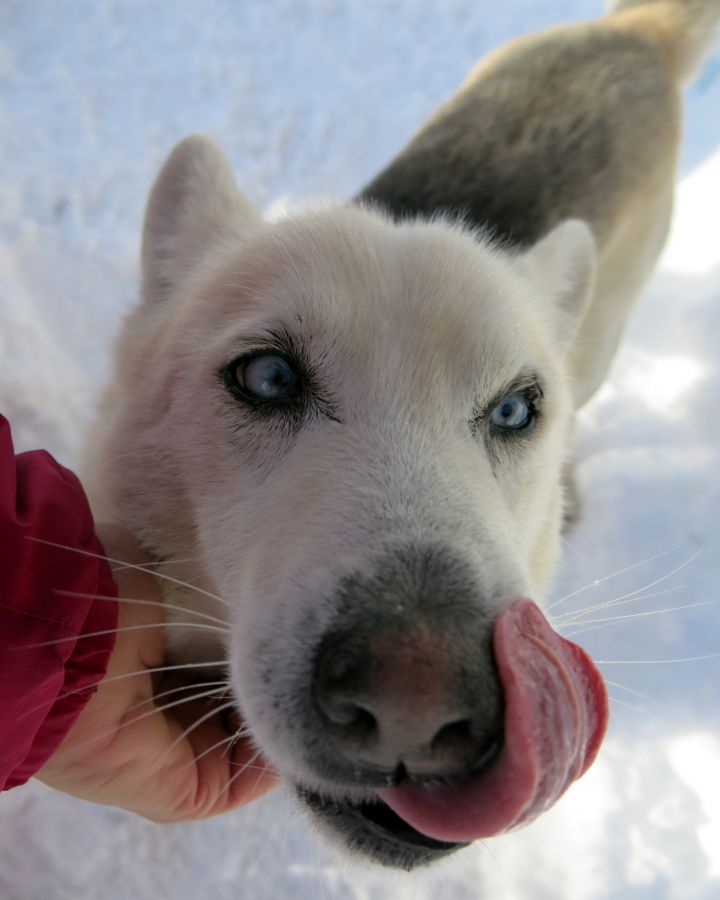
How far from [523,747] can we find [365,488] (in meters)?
0.56

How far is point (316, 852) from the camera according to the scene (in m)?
2.81

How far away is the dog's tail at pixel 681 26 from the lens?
154 inches

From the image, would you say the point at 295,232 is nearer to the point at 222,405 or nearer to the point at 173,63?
the point at 222,405

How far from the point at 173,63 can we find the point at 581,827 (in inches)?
218

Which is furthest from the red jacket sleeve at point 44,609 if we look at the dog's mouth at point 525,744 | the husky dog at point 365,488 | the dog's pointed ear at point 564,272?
the dog's pointed ear at point 564,272

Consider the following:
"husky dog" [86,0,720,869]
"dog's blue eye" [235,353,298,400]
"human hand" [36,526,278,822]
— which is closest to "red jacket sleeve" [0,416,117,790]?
"human hand" [36,526,278,822]

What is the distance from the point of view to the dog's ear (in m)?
2.44

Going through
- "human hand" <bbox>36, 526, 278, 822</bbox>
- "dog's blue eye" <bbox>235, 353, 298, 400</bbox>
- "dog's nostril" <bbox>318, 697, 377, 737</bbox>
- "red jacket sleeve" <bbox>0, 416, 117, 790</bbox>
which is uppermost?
"dog's blue eye" <bbox>235, 353, 298, 400</bbox>

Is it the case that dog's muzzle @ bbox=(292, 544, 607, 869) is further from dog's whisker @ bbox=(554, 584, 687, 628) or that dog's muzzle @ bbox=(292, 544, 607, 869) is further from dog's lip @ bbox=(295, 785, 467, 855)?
dog's whisker @ bbox=(554, 584, 687, 628)

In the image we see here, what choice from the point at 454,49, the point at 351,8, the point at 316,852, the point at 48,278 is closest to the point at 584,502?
the point at 316,852

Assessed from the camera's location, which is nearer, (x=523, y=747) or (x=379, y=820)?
(x=523, y=747)

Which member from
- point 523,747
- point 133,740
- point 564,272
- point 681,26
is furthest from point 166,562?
point 681,26

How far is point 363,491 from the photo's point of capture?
1.45 metres

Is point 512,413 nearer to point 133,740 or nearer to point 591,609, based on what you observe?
point 591,609
